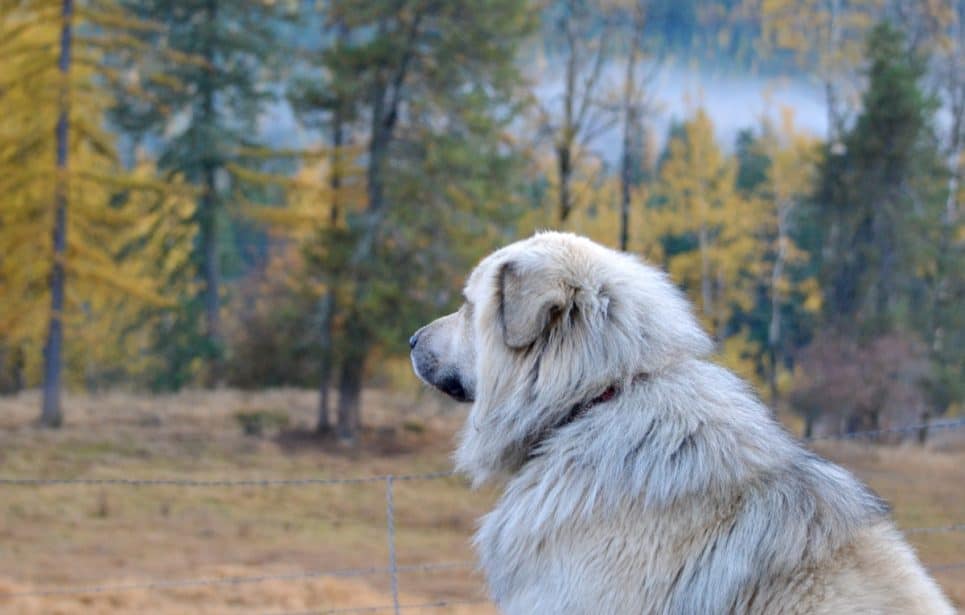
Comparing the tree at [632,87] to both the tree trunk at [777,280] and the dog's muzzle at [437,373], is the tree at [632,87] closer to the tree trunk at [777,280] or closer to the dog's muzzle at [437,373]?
the tree trunk at [777,280]

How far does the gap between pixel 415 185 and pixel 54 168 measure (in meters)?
8.20

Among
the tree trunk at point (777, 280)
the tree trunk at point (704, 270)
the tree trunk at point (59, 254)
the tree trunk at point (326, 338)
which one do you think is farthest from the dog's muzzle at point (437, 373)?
the tree trunk at point (704, 270)

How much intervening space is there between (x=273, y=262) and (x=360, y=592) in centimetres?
3359

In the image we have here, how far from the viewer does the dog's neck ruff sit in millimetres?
2947

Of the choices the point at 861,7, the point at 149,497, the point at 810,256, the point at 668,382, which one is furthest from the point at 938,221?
the point at 668,382

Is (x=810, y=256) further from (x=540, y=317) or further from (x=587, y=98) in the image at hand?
(x=540, y=317)

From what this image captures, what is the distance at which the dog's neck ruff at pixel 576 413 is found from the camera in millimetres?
2947

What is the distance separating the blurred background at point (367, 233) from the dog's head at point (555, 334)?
9057 mm

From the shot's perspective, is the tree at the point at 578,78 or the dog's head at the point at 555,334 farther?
the tree at the point at 578,78

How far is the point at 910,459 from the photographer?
23156mm

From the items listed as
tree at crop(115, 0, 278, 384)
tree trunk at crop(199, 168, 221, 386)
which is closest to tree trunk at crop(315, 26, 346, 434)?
tree at crop(115, 0, 278, 384)

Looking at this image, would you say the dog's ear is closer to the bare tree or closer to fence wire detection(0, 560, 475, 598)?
fence wire detection(0, 560, 475, 598)

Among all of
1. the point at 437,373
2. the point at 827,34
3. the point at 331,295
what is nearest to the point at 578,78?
the point at 331,295

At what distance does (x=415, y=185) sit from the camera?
22.3 metres
